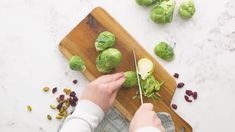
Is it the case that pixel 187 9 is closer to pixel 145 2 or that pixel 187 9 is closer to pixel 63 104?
pixel 145 2

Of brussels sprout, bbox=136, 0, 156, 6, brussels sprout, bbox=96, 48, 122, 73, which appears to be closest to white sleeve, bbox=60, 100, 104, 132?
brussels sprout, bbox=96, 48, 122, 73

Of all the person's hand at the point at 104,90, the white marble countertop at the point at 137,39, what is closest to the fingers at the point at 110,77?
the person's hand at the point at 104,90

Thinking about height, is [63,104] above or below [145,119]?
above

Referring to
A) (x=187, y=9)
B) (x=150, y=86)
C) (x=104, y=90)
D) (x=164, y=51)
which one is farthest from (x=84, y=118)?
(x=187, y=9)

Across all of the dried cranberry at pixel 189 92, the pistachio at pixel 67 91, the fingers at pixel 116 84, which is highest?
the pistachio at pixel 67 91

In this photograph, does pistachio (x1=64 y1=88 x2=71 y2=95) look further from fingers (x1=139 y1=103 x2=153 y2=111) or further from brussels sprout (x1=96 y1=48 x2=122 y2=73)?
fingers (x1=139 y1=103 x2=153 y2=111)

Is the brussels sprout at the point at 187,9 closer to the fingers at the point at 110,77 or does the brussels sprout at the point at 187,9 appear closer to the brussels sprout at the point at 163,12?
the brussels sprout at the point at 163,12

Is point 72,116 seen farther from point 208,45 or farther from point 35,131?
point 208,45
